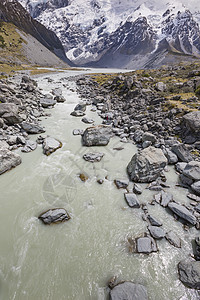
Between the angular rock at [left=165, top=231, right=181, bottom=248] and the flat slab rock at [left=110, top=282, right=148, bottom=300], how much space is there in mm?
2326

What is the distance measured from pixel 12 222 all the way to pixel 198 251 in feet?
28.2

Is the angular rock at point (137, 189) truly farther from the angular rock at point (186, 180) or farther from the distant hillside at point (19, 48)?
the distant hillside at point (19, 48)

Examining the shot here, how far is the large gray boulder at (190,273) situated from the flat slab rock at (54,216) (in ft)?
17.2

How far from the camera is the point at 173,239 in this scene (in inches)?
257

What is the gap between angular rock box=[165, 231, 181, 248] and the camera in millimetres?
6436

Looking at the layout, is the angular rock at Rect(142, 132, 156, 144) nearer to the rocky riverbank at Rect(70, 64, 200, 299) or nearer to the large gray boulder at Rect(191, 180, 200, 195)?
the rocky riverbank at Rect(70, 64, 200, 299)

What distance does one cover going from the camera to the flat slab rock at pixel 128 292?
4832 mm

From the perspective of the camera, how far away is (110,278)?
5477mm

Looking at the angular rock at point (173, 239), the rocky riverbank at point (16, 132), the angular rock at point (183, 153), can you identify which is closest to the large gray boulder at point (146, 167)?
the angular rock at point (183, 153)

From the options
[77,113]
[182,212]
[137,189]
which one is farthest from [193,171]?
[77,113]

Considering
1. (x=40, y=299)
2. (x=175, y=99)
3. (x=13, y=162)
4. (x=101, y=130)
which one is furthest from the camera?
(x=175, y=99)

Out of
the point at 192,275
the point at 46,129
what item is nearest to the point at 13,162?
the point at 46,129

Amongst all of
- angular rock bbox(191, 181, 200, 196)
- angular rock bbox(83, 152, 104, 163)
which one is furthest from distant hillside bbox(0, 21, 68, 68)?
angular rock bbox(191, 181, 200, 196)

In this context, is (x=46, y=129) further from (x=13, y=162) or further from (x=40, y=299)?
(x=40, y=299)
